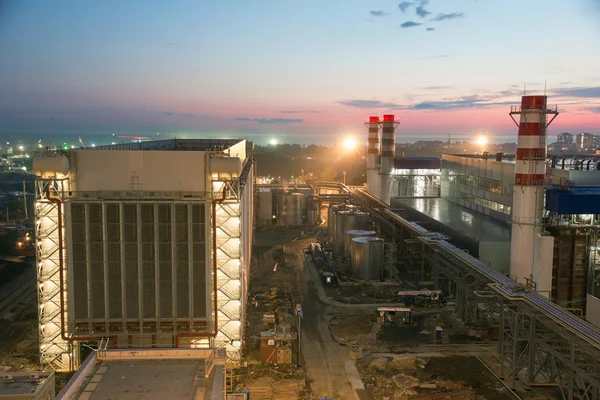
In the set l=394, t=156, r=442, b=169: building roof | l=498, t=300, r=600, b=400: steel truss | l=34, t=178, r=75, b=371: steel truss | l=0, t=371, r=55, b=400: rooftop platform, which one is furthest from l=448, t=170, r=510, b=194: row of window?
l=0, t=371, r=55, b=400: rooftop platform

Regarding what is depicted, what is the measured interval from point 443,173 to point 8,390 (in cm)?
5275

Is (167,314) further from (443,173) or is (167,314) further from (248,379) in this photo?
(443,173)

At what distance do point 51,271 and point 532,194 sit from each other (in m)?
23.8

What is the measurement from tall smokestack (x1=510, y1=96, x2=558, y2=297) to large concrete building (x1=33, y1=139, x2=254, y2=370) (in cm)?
1589

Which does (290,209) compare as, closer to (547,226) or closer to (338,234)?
(338,234)

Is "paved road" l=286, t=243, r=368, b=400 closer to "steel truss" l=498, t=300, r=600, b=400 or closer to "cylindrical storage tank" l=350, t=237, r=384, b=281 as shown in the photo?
"cylindrical storage tank" l=350, t=237, r=384, b=281

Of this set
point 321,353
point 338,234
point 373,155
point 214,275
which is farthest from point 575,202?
point 373,155

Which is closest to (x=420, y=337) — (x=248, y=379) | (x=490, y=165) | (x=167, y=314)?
(x=248, y=379)

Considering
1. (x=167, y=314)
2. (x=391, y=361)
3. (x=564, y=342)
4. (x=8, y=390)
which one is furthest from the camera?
(x=391, y=361)

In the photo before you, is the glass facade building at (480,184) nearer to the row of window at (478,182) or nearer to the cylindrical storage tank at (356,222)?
the row of window at (478,182)

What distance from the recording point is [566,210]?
2755cm

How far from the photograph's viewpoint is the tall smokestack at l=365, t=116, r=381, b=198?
6406cm

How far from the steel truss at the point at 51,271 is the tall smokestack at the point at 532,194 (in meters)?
22.5

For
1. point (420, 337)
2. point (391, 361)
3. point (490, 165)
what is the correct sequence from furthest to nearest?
point (490, 165), point (420, 337), point (391, 361)
